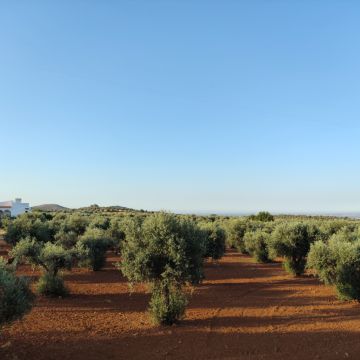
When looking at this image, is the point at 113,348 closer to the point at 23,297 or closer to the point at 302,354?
the point at 23,297

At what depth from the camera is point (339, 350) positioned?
10500 millimetres

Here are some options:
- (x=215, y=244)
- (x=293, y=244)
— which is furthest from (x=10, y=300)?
(x=215, y=244)

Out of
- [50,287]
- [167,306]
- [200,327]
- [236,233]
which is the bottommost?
[200,327]

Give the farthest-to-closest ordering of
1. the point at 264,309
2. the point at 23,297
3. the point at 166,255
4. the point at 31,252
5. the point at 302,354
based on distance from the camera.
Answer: the point at 31,252, the point at 264,309, the point at 166,255, the point at 302,354, the point at 23,297

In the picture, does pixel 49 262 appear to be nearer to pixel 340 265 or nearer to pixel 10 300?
pixel 10 300

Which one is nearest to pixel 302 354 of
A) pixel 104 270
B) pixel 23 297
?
pixel 23 297

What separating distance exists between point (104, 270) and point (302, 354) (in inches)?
667

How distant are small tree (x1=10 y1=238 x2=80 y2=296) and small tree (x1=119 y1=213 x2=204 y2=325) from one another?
514 cm

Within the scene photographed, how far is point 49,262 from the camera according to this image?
1761cm

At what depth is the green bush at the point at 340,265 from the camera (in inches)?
619

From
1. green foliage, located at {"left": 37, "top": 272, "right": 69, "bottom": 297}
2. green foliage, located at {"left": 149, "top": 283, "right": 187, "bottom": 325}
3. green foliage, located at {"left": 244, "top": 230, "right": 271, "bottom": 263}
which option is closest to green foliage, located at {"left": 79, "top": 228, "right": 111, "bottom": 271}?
green foliage, located at {"left": 37, "top": 272, "right": 69, "bottom": 297}

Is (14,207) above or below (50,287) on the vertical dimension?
above

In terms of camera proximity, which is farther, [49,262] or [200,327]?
[49,262]

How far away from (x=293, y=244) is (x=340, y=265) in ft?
21.8
